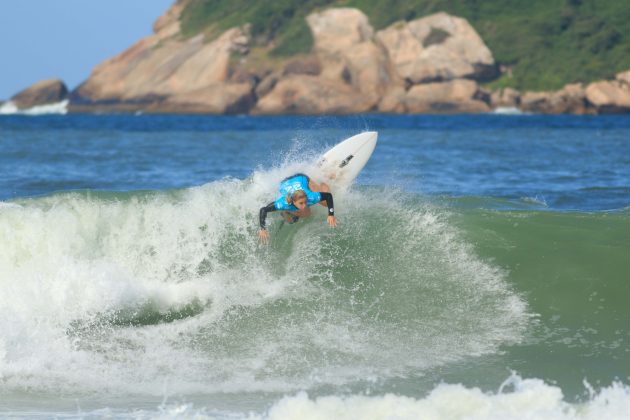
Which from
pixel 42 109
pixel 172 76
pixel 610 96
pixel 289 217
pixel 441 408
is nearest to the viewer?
pixel 441 408

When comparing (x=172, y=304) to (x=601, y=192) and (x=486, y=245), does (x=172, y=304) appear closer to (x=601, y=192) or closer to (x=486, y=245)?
(x=486, y=245)

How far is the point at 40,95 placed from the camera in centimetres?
11725

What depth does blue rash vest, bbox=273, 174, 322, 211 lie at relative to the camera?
1109 cm

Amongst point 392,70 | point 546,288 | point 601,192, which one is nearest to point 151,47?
point 392,70

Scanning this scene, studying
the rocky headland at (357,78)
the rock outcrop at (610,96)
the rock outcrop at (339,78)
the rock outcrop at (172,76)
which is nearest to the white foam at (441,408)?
the rock outcrop at (610,96)

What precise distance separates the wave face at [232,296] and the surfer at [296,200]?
418 millimetres

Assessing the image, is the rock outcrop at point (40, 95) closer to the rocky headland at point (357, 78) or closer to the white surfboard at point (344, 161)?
the rocky headland at point (357, 78)

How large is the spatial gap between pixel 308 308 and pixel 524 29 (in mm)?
86744

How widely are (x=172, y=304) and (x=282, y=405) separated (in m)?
3.31

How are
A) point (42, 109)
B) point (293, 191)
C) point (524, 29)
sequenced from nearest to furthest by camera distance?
point (293, 191), point (524, 29), point (42, 109)

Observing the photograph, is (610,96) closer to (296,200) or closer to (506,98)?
(506,98)

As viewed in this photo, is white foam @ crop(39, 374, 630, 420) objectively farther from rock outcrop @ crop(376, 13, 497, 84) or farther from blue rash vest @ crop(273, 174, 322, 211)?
rock outcrop @ crop(376, 13, 497, 84)

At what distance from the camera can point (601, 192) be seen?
59.2 ft

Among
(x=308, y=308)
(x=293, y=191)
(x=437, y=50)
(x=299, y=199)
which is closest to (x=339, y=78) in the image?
(x=437, y=50)
